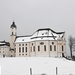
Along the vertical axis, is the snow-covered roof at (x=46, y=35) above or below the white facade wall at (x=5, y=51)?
above

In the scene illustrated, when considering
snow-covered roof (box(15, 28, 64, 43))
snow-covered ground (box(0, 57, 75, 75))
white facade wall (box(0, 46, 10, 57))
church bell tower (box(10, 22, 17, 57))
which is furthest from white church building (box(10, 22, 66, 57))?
snow-covered ground (box(0, 57, 75, 75))

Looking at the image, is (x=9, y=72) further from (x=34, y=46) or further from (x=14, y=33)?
(x=14, y=33)

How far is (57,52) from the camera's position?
57.6 metres

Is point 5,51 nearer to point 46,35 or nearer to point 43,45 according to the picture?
point 43,45

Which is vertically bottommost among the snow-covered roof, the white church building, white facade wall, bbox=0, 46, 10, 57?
white facade wall, bbox=0, 46, 10, 57

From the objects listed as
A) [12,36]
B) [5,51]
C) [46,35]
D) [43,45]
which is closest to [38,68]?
[43,45]

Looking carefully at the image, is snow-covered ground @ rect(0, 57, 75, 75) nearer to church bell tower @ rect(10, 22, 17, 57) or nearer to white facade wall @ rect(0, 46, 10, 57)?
church bell tower @ rect(10, 22, 17, 57)

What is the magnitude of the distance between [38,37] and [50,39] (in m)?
4.42

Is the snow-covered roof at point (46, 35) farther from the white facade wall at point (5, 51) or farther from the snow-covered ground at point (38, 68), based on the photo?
the snow-covered ground at point (38, 68)

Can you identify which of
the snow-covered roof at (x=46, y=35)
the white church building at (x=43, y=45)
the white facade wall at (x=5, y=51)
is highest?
the snow-covered roof at (x=46, y=35)

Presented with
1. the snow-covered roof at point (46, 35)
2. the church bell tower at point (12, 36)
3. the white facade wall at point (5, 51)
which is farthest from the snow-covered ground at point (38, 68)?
the white facade wall at point (5, 51)

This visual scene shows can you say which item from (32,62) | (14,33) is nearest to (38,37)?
(14,33)

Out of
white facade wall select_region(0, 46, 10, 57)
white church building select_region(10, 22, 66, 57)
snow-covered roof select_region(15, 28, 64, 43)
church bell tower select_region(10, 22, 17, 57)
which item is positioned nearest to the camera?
white church building select_region(10, 22, 66, 57)

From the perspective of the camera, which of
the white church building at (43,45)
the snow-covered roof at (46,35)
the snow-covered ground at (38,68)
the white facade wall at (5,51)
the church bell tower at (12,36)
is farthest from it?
the white facade wall at (5,51)
